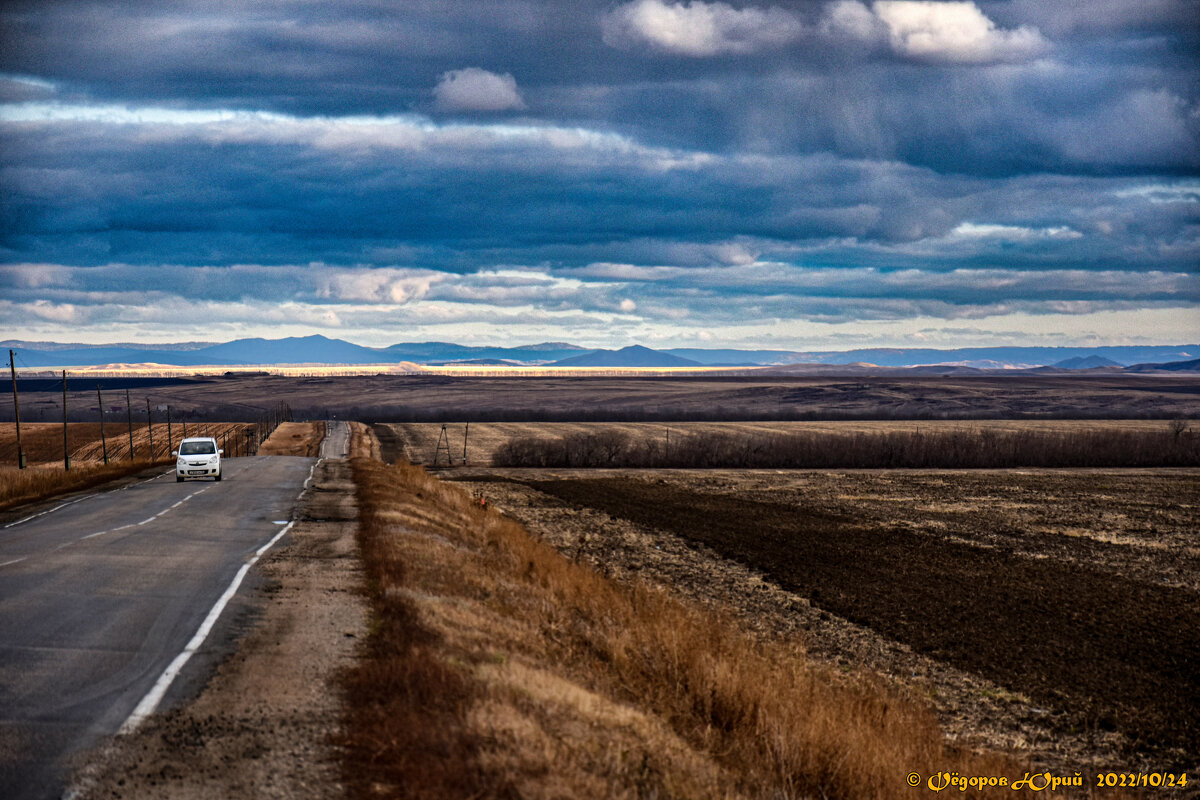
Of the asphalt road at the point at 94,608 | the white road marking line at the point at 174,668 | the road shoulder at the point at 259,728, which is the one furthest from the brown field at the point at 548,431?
the road shoulder at the point at 259,728

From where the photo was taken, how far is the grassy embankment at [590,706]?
27.9 feet

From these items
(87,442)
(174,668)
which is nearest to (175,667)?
(174,668)

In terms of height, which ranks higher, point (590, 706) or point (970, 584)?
point (590, 706)

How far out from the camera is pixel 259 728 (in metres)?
9.15

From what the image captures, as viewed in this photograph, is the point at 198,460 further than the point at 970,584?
Yes

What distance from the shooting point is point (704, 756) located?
412 inches

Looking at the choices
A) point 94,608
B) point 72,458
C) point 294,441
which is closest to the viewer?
point 94,608

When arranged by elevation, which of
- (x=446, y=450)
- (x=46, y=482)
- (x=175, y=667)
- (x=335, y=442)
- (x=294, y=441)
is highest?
(x=175, y=667)

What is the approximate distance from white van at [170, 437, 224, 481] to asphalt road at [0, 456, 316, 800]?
501 inches

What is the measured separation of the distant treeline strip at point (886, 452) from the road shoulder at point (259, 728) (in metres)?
79.2

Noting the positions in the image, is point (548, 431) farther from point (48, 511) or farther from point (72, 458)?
point (48, 511)

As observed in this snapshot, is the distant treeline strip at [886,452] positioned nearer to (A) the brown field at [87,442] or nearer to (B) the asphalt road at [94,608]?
(A) the brown field at [87,442]

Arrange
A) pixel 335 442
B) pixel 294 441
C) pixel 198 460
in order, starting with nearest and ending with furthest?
pixel 198 460 < pixel 335 442 < pixel 294 441

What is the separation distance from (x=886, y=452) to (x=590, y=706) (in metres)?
96.0
